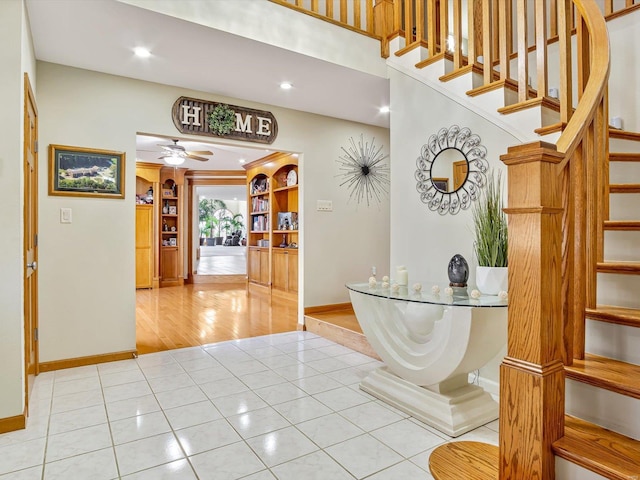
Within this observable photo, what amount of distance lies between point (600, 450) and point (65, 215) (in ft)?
12.1

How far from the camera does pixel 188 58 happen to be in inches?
123

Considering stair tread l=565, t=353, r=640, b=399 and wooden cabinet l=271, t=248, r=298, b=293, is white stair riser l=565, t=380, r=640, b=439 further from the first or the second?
wooden cabinet l=271, t=248, r=298, b=293

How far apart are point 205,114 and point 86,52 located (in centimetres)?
110

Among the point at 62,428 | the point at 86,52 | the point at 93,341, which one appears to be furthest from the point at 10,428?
the point at 86,52

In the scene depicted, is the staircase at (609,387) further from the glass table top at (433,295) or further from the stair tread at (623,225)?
the glass table top at (433,295)

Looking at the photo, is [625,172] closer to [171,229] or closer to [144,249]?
[144,249]

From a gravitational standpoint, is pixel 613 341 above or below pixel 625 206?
below

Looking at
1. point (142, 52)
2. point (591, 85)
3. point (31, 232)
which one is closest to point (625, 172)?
point (591, 85)

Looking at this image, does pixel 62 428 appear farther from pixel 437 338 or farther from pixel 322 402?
pixel 437 338

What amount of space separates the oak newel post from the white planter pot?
108cm

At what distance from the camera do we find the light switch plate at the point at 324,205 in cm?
466

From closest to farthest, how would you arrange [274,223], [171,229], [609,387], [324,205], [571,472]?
[571,472]
[609,387]
[324,205]
[274,223]
[171,229]

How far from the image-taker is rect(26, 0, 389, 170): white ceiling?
8.45 feet

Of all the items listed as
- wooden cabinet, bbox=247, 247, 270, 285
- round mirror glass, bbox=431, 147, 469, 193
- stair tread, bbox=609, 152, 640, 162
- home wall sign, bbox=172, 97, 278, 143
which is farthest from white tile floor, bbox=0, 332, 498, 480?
wooden cabinet, bbox=247, 247, 270, 285
